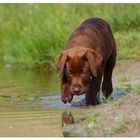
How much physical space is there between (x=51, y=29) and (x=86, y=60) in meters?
6.28

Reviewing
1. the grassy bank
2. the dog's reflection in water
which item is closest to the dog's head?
the dog's reflection in water

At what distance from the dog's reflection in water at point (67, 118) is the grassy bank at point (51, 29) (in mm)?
4585

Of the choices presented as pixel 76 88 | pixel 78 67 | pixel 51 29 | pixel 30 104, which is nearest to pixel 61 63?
pixel 78 67

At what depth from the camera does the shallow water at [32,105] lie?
7.45 metres

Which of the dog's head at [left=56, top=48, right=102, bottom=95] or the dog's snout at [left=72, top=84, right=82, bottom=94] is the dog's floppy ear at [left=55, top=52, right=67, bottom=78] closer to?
the dog's head at [left=56, top=48, right=102, bottom=95]

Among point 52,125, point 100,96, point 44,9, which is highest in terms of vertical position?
point 52,125

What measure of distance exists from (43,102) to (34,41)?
16.6 ft

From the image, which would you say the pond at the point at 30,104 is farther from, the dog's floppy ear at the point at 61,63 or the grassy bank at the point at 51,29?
the grassy bank at the point at 51,29

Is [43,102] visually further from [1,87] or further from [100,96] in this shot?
[1,87]

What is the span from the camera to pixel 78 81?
8.20 meters

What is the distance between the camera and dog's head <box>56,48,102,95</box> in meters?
8.20

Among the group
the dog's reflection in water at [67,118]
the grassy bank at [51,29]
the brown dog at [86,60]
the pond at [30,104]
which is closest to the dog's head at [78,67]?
the brown dog at [86,60]

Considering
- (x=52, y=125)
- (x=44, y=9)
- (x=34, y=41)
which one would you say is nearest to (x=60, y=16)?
(x=44, y=9)

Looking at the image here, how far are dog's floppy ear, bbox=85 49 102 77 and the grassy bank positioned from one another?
423 centimetres
